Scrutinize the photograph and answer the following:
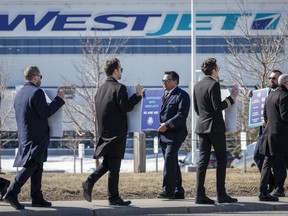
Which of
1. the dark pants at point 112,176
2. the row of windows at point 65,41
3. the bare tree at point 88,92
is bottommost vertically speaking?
the dark pants at point 112,176

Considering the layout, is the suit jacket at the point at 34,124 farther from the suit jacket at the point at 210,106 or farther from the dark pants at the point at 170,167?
the suit jacket at the point at 210,106

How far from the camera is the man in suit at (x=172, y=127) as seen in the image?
12.1 metres

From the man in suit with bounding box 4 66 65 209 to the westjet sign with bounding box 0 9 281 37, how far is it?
140 feet

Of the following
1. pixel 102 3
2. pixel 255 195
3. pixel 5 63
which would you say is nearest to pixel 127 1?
pixel 102 3

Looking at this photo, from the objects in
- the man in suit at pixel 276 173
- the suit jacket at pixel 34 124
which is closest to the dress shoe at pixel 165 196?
the man in suit at pixel 276 173

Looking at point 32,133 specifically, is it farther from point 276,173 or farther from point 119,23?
point 119,23

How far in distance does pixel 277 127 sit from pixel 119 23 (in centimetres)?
4267

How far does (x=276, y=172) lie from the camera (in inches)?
503

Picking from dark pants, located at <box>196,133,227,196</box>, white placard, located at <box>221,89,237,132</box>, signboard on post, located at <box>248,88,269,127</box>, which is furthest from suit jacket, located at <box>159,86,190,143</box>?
signboard on post, located at <box>248,88,269,127</box>

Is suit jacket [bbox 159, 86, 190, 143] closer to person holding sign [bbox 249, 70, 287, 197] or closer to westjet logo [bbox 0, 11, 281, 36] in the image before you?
person holding sign [bbox 249, 70, 287, 197]

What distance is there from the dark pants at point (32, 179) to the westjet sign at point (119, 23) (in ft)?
140

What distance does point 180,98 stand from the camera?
12.2 m

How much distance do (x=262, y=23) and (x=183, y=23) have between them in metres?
5.89

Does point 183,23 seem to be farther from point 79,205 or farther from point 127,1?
point 79,205
